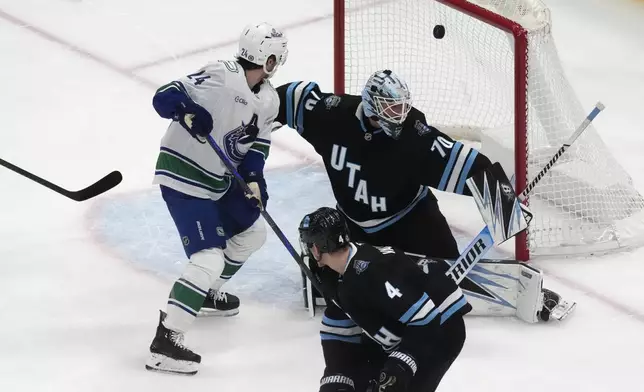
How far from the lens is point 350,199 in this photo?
381 centimetres

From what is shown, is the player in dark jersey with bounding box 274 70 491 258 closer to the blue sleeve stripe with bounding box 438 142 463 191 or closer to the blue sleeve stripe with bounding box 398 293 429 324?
the blue sleeve stripe with bounding box 438 142 463 191

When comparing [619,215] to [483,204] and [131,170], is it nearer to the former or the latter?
[483,204]

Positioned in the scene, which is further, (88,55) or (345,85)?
(88,55)

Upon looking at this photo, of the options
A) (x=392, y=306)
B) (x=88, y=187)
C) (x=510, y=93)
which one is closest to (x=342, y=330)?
(x=392, y=306)

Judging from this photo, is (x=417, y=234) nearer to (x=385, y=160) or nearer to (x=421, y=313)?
(x=385, y=160)

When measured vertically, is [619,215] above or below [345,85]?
below

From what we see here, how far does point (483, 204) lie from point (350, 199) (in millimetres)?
420

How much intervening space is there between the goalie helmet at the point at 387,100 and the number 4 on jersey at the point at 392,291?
2.74 ft

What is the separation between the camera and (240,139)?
3.80 meters

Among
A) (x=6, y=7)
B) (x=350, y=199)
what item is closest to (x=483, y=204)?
(x=350, y=199)

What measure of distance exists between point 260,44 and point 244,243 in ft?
2.24

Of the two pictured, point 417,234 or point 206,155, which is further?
point 417,234

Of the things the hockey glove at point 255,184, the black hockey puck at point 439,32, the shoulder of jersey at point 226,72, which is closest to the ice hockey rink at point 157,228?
the hockey glove at point 255,184

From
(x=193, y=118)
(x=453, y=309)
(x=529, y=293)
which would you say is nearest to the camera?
(x=453, y=309)
